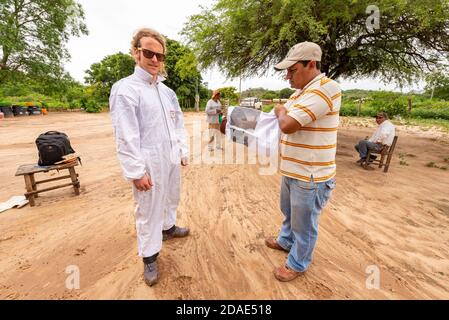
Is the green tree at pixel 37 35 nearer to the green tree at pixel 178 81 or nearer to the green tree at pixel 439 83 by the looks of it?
the green tree at pixel 178 81

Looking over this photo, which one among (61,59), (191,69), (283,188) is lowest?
(283,188)

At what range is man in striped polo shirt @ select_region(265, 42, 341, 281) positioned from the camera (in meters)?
1.57

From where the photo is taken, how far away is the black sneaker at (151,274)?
2.05 m

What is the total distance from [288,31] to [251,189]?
3710 millimetres

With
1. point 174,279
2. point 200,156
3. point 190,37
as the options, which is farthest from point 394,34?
point 174,279

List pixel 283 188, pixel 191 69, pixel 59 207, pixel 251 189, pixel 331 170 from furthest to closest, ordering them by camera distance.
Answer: pixel 191 69
pixel 251 189
pixel 59 207
pixel 283 188
pixel 331 170

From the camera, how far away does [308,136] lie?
1.71 meters

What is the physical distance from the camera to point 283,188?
6.99 ft

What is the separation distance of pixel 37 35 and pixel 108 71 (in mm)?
14465

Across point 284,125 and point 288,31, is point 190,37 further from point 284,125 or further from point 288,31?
point 284,125

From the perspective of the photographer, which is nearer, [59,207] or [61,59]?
[59,207]

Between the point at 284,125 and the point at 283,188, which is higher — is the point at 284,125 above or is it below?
above

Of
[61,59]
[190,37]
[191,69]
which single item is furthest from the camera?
[61,59]

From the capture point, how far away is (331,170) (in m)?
1.80
